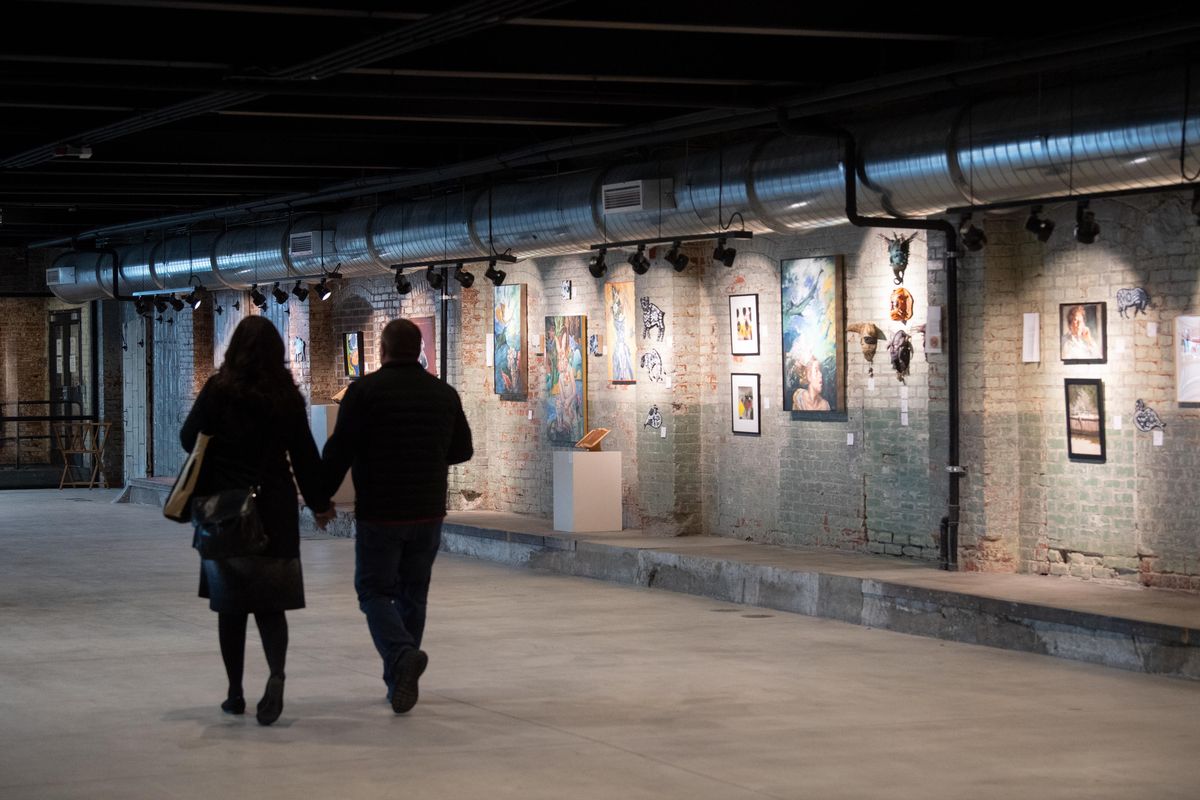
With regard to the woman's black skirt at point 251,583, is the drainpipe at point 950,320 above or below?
above

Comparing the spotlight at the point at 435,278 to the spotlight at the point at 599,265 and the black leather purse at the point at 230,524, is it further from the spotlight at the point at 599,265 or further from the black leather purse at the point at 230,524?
the black leather purse at the point at 230,524

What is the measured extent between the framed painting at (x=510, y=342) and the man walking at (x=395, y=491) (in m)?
9.12

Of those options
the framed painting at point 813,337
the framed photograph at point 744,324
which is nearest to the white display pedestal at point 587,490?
the framed photograph at point 744,324

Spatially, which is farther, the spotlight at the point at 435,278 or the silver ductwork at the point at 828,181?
the spotlight at the point at 435,278

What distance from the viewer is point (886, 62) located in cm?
1091

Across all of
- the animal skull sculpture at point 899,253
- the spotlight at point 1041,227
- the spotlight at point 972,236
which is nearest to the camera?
the spotlight at point 1041,227

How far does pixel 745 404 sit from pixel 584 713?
258 inches

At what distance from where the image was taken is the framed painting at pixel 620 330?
48.6 ft

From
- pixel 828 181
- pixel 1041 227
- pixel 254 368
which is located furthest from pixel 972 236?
pixel 254 368

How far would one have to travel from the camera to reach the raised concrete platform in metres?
→ 8.86

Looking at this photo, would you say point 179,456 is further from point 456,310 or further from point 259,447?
point 259,447

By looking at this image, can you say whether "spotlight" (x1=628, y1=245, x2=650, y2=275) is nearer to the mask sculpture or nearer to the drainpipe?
the mask sculpture

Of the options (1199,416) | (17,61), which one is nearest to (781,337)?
(1199,416)

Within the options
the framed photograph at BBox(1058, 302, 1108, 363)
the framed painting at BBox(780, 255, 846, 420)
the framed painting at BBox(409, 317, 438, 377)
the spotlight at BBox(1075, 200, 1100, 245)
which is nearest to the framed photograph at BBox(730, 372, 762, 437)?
the framed painting at BBox(780, 255, 846, 420)
